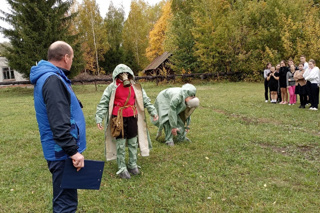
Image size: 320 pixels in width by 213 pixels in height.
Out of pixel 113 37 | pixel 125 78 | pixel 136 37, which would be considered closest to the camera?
pixel 125 78

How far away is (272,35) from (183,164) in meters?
24.3

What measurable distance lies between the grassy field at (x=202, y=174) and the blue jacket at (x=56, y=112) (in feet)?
5.98

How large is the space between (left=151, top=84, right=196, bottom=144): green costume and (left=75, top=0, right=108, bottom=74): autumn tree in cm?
3419

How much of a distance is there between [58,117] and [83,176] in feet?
2.22

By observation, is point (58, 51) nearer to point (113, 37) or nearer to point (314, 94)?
point (314, 94)

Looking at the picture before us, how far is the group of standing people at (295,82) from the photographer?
11.3m

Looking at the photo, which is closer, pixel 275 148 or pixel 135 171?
pixel 135 171

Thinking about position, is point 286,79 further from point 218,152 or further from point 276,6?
point 276,6

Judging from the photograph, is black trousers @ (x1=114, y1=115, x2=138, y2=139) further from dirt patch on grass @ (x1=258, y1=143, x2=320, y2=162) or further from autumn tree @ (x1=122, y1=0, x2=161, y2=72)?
autumn tree @ (x1=122, y1=0, x2=161, y2=72)

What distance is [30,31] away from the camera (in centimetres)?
2391

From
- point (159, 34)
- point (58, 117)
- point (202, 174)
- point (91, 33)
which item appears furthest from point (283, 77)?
point (91, 33)

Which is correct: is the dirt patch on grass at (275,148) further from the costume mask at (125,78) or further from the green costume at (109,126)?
the costume mask at (125,78)

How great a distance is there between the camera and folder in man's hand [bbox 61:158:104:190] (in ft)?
8.77

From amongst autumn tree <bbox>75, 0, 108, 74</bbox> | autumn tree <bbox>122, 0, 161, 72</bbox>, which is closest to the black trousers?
autumn tree <bbox>75, 0, 108, 74</bbox>
